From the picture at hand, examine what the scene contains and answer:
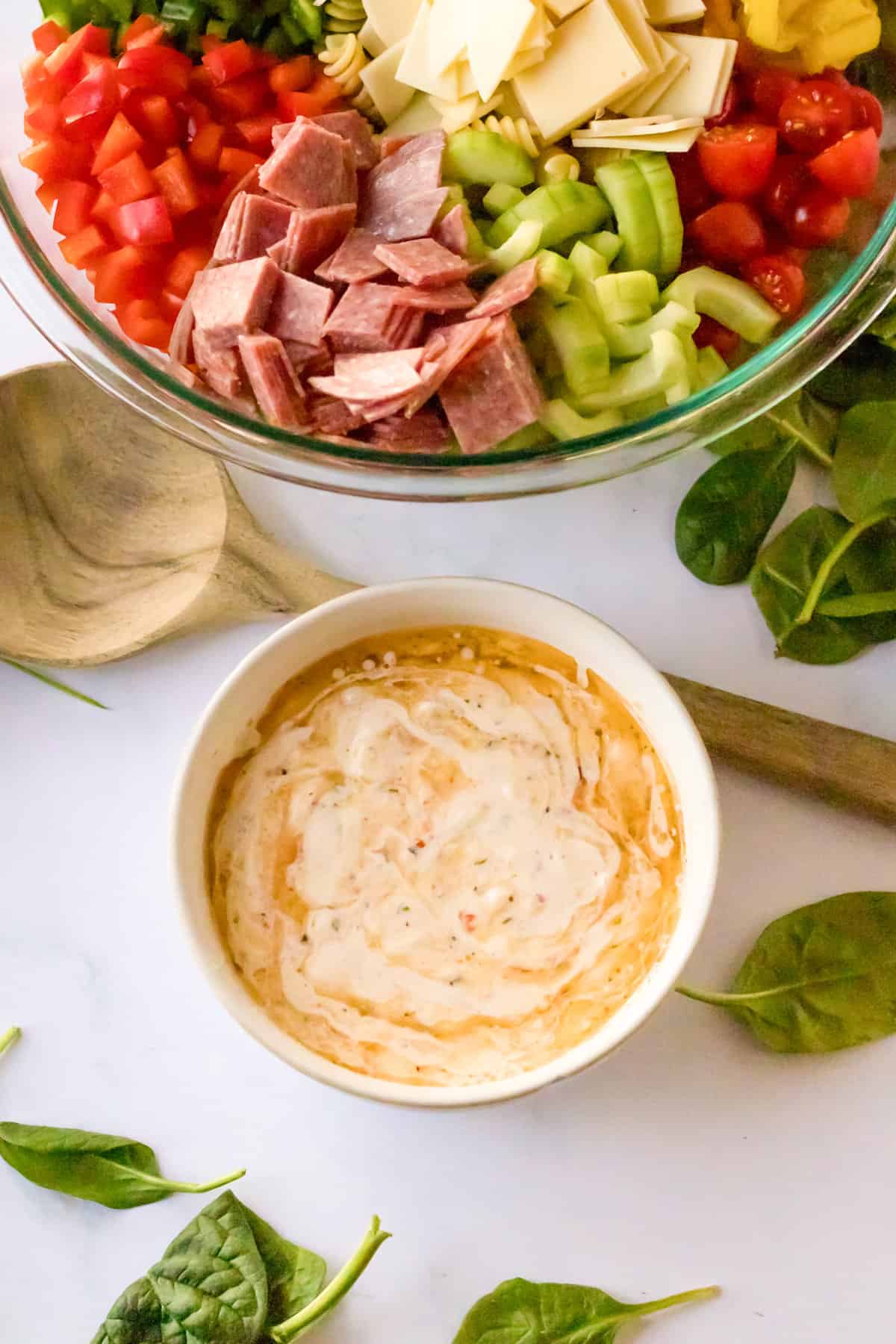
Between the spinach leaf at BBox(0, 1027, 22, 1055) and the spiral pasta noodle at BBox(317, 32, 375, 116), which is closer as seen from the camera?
the spiral pasta noodle at BBox(317, 32, 375, 116)

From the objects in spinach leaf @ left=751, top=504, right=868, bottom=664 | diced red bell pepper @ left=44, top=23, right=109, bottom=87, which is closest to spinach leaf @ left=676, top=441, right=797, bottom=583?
spinach leaf @ left=751, top=504, right=868, bottom=664

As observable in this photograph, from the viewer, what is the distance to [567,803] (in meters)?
1.09

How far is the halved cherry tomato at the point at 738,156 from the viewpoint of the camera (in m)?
0.95

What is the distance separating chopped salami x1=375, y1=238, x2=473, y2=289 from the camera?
0.90m

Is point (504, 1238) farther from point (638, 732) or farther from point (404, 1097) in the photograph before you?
point (638, 732)

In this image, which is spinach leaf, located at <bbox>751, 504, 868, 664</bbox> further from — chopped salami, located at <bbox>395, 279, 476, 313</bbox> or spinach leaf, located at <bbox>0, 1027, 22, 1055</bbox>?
spinach leaf, located at <bbox>0, 1027, 22, 1055</bbox>

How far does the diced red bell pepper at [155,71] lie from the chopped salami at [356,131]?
12 cm

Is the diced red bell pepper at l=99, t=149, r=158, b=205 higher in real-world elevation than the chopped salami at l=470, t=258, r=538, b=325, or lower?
higher

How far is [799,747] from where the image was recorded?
3.59 ft

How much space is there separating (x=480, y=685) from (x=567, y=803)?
0.46ft

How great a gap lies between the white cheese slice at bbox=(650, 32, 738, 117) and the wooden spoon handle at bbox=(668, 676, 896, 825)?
51cm

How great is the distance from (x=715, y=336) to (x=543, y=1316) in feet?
2.97

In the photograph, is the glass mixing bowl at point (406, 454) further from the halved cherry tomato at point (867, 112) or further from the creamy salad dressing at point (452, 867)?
the creamy salad dressing at point (452, 867)

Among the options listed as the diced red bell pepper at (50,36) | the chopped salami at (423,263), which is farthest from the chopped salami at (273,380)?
the diced red bell pepper at (50,36)
